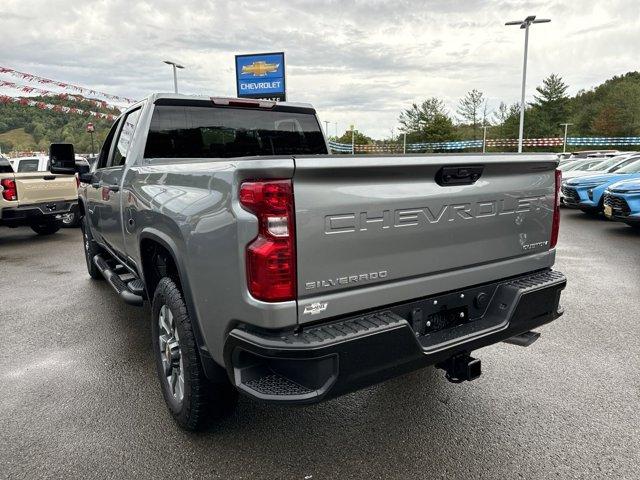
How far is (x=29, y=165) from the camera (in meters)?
12.7

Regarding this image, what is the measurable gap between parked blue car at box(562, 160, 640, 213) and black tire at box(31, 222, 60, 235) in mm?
12586

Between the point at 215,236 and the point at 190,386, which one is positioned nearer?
the point at 215,236

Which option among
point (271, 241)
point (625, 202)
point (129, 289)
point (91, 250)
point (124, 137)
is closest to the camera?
point (271, 241)

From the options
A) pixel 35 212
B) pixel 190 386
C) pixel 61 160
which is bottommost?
pixel 190 386

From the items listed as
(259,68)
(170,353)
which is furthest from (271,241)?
(259,68)

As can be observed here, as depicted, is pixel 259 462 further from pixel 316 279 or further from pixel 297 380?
pixel 316 279

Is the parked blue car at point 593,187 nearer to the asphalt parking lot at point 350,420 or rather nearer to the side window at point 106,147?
the asphalt parking lot at point 350,420

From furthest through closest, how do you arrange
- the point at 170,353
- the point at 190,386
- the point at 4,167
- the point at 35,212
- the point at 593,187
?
1. the point at 593,187
2. the point at 4,167
3. the point at 35,212
4. the point at 170,353
5. the point at 190,386

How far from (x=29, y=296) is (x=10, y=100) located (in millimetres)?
19113

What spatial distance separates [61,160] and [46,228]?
7.25 m

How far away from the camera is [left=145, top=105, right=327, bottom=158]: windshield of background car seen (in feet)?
12.2

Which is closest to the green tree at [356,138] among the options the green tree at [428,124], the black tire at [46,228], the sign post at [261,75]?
the green tree at [428,124]

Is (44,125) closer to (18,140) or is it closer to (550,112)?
(18,140)

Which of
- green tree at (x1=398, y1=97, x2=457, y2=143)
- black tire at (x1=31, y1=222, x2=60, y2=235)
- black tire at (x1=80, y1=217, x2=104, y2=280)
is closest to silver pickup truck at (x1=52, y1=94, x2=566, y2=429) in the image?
black tire at (x1=80, y1=217, x2=104, y2=280)
